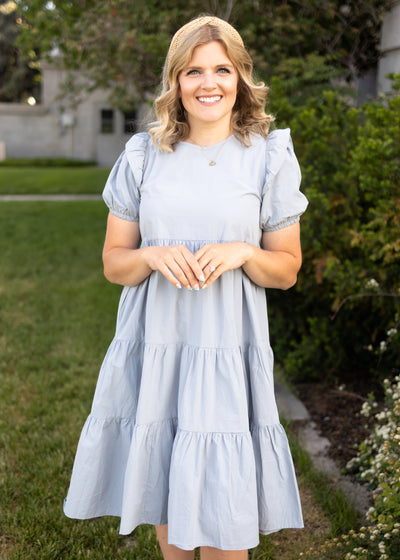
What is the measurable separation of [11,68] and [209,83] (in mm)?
35160

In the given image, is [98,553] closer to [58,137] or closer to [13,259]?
[13,259]

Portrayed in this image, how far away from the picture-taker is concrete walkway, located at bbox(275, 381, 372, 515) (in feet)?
10.0

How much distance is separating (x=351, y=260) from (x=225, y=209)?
2.41 meters

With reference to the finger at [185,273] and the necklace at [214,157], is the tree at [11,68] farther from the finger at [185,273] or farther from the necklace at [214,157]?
the finger at [185,273]

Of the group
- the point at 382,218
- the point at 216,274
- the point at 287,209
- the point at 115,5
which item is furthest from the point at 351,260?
the point at 115,5

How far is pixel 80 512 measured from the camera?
1996 mm

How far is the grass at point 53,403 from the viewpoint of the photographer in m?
2.68

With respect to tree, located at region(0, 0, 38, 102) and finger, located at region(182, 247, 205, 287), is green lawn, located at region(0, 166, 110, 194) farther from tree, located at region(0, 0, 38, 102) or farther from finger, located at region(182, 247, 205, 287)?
tree, located at region(0, 0, 38, 102)

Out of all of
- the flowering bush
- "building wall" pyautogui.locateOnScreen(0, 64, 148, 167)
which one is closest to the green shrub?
the flowering bush

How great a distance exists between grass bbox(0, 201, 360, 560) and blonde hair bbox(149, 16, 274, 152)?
1.79 metres

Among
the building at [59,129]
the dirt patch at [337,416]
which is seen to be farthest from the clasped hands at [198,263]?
the building at [59,129]

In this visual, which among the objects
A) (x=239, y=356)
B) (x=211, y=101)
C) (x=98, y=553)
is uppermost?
(x=211, y=101)

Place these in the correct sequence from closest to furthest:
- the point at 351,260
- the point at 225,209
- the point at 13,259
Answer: the point at 225,209, the point at 351,260, the point at 13,259

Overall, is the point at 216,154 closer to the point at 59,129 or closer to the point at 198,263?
the point at 198,263
